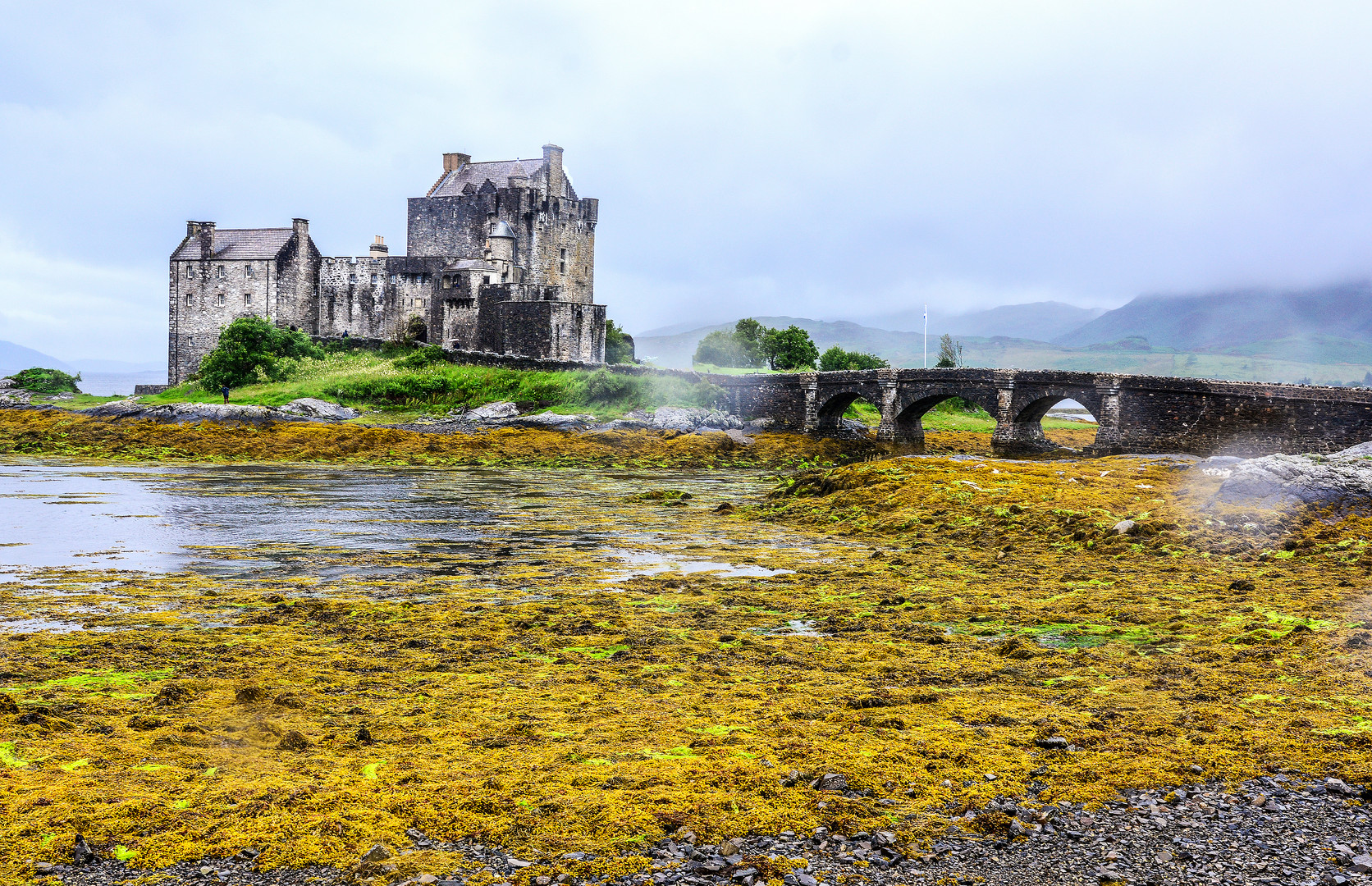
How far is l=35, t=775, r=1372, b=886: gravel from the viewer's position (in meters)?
6.07

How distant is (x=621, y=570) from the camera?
18.1 metres

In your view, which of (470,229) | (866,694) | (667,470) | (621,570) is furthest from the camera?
(470,229)

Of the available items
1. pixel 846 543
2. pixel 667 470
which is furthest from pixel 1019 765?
pixel 667 470

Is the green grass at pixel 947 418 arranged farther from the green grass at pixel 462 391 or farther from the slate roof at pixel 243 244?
the slate roof at pixel 243 244

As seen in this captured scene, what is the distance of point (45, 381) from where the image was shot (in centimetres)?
8362

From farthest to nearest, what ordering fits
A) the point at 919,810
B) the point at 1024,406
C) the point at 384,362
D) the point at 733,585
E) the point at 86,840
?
the point at 384,362 < the point at 1024,406 < the point at 733,585 < the point at 919,810 < the point at 86,840

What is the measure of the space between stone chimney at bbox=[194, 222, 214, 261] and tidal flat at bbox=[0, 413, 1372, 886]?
213 feet

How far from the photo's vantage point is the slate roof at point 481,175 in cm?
7800

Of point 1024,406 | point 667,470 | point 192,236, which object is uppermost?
point 192,236

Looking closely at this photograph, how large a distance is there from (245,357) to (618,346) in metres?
28.5

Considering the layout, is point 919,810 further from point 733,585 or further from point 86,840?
point 733,585

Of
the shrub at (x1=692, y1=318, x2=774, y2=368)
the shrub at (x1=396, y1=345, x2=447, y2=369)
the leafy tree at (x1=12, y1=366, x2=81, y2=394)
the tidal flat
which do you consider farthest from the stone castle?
the tidal flat

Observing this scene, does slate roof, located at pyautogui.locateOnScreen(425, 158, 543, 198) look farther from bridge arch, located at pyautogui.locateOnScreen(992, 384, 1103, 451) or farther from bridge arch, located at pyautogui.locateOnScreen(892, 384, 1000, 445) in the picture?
bridge arch, located at pyautogui.locateOnScreen(992, 384, 1103, 451)

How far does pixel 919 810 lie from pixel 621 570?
1146 centimetres
